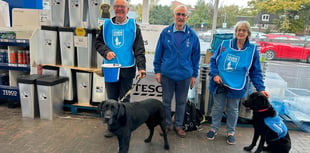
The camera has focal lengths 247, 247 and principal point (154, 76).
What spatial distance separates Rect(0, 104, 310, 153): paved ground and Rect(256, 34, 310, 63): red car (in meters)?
1.24

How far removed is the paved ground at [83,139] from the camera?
9.50ft

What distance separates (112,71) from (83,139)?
3.23 feet

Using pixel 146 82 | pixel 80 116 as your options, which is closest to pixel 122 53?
pixel 146 82

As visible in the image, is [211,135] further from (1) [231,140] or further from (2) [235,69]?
(2) [235,69]

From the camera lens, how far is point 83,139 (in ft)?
10.2

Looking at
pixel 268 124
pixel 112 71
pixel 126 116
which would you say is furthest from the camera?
pixel 112 71

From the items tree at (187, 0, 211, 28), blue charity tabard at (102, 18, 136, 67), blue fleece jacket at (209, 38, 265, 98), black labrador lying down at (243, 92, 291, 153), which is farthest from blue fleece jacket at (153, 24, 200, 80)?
tree at (187, 0, 211, 28)

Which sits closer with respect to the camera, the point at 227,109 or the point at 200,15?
the point at 227,109

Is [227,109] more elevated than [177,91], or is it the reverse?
[177,91]

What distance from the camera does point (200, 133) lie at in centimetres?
346

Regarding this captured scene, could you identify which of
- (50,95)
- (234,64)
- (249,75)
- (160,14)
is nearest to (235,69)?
(234,64)

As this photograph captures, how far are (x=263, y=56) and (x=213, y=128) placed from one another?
1355 millimetres

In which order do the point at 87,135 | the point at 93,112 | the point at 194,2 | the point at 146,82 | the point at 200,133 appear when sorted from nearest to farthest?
the point at 87,135 → the point at 200,133 → the point at 146,82 → the point at 93,112 → the point at 194,2

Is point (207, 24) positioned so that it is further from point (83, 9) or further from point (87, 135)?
point (87, 135)
